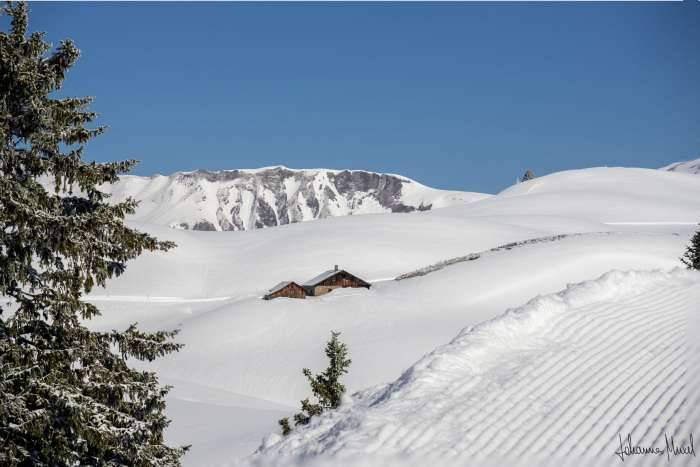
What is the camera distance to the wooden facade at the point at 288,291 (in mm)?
58812

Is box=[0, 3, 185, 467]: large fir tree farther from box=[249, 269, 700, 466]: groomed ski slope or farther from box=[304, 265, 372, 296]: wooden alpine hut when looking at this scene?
box=[304, 265, 372, 296]: wooden alpine hut

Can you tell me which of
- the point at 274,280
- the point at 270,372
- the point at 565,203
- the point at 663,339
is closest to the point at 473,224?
the point at 274,280

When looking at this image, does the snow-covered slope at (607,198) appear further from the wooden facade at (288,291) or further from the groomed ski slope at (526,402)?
the groomed ski slope at (526,402)

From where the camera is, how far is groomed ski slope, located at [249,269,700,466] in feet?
22.6

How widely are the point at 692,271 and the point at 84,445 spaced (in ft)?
52.2

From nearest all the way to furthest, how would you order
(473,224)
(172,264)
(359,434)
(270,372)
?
(359,434)
(270,372)
(172,264)
(473,224)

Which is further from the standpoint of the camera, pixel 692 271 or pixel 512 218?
pixel 512 218

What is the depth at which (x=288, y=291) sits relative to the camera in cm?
5962

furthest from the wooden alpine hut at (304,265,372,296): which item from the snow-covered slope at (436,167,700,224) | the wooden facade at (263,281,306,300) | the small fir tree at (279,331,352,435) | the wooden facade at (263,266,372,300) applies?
the snow-covered slope at (436,167,700,224)

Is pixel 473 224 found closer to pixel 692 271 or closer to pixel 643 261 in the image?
pixel 643 261

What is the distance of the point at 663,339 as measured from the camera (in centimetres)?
1098

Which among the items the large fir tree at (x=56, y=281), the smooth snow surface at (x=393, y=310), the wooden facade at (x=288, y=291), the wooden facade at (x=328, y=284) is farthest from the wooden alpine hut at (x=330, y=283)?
the large fir tree at (x=56, y=281)

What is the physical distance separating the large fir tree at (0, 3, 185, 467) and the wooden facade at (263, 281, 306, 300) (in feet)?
159

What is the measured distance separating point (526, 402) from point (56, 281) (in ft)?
23.1
